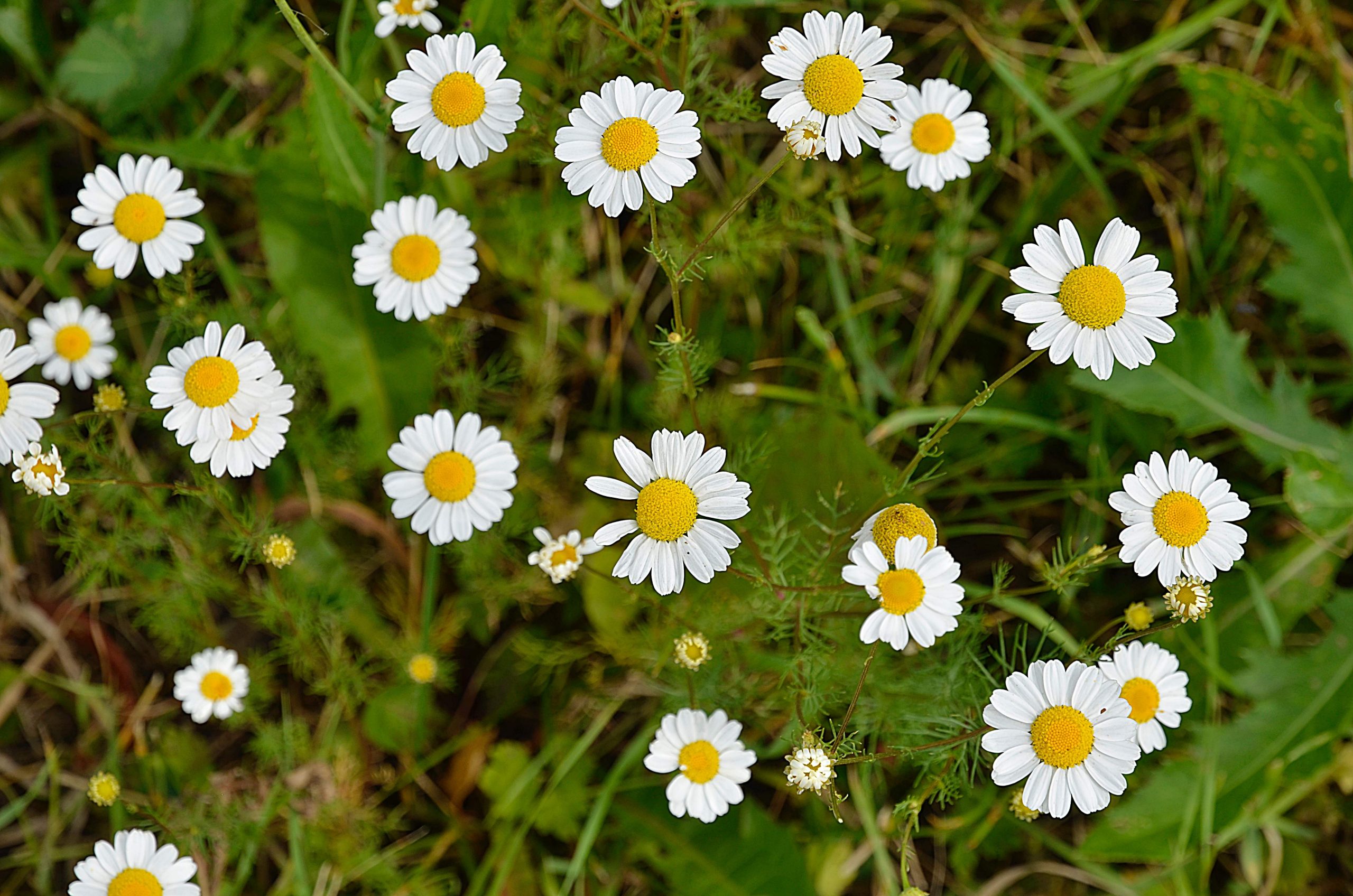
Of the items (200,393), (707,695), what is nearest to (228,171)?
(200,393)

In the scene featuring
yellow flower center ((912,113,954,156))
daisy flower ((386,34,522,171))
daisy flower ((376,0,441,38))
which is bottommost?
daisy flower ((386,34,522,171))

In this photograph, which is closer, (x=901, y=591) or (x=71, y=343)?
(x=901, y=591)

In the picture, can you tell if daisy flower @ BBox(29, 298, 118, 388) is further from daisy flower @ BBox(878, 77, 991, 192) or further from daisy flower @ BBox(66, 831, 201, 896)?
daisy flower @ BBox(878, 77, 991, 192)

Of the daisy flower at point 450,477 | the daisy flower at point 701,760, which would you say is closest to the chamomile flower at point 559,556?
the daisy flower at point 450,477

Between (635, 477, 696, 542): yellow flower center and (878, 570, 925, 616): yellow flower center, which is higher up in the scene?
(635, 477, 696, 542): yellow flower center

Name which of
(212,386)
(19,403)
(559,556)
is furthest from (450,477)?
(19,403)

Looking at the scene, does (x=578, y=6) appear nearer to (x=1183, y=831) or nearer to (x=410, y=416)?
(x=410, y=416)

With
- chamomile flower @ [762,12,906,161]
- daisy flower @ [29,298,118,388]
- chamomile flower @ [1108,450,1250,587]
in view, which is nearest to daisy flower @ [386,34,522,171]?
chamomile flower @ [762,12,906,161]

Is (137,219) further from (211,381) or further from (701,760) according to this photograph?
(701,760)
